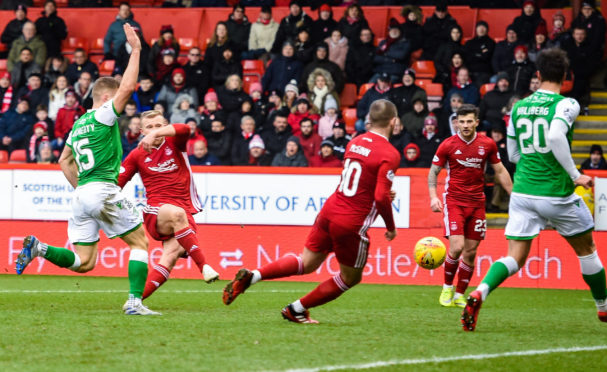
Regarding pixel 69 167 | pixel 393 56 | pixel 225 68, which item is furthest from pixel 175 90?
pixel 69 167

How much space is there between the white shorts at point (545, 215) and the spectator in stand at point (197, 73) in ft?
39.9

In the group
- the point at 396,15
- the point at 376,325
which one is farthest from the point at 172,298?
the point at 396,15

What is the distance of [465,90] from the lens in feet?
58.5

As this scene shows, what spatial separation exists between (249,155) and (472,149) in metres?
6.86

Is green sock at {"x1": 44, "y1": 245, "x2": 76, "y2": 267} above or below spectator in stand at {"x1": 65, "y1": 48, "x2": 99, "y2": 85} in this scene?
below

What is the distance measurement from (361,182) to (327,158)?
27.9ft

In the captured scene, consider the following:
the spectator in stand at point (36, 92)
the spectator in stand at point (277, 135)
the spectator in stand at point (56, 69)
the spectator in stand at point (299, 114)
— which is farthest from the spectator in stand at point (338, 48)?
the spectator in stand at point (36, 92)

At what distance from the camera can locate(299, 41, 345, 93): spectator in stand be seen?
1895cm

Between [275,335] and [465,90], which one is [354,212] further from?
[465,90]

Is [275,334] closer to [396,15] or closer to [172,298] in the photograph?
[172,298]

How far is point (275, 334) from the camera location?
7.71 m

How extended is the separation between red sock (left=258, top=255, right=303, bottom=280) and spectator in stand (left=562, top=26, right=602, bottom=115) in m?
11.0

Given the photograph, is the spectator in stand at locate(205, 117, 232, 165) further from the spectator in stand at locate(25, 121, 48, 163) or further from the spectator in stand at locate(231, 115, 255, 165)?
the spectator in stand at locate(25, 121, 48, 163)

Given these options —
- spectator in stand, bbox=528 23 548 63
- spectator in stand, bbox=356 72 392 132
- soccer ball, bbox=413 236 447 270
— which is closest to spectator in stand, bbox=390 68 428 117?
spectator in stand, bbox=356 72 392 132
